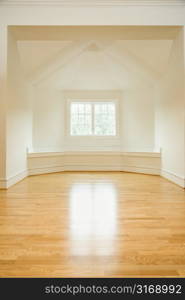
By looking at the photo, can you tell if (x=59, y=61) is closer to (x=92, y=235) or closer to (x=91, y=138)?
(x=91, y=138)

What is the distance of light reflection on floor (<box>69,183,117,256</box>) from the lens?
4.33 ft

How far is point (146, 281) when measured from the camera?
0.99 metres

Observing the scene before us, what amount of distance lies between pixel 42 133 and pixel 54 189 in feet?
Answer: 7.57

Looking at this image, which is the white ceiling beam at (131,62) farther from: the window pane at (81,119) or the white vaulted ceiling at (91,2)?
the window pane at (81,119)

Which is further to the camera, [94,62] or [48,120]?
[48,120]

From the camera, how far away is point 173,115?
3.59 meters

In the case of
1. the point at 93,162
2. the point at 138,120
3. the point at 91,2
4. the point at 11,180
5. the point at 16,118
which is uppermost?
the point at 91,2

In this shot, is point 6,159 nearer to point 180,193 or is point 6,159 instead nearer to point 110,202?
point 110,202

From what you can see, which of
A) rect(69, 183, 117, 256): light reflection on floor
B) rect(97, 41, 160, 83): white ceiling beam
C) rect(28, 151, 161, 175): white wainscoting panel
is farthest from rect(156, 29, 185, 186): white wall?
rect(69, 183, 117, 256): light reflection on floor

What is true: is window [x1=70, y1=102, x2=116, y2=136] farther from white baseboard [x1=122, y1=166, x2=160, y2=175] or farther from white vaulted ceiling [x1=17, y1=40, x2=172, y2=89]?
white baseboard [x1=122, y1=166, x2=160, y2=175]

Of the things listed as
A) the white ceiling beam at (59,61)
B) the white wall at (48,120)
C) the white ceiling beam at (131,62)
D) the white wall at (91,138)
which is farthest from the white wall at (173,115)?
the white wall at (48,120)

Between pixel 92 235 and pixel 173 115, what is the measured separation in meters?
2.93

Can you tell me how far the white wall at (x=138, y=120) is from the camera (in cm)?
492

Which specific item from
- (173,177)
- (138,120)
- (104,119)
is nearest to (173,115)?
(173,177)
